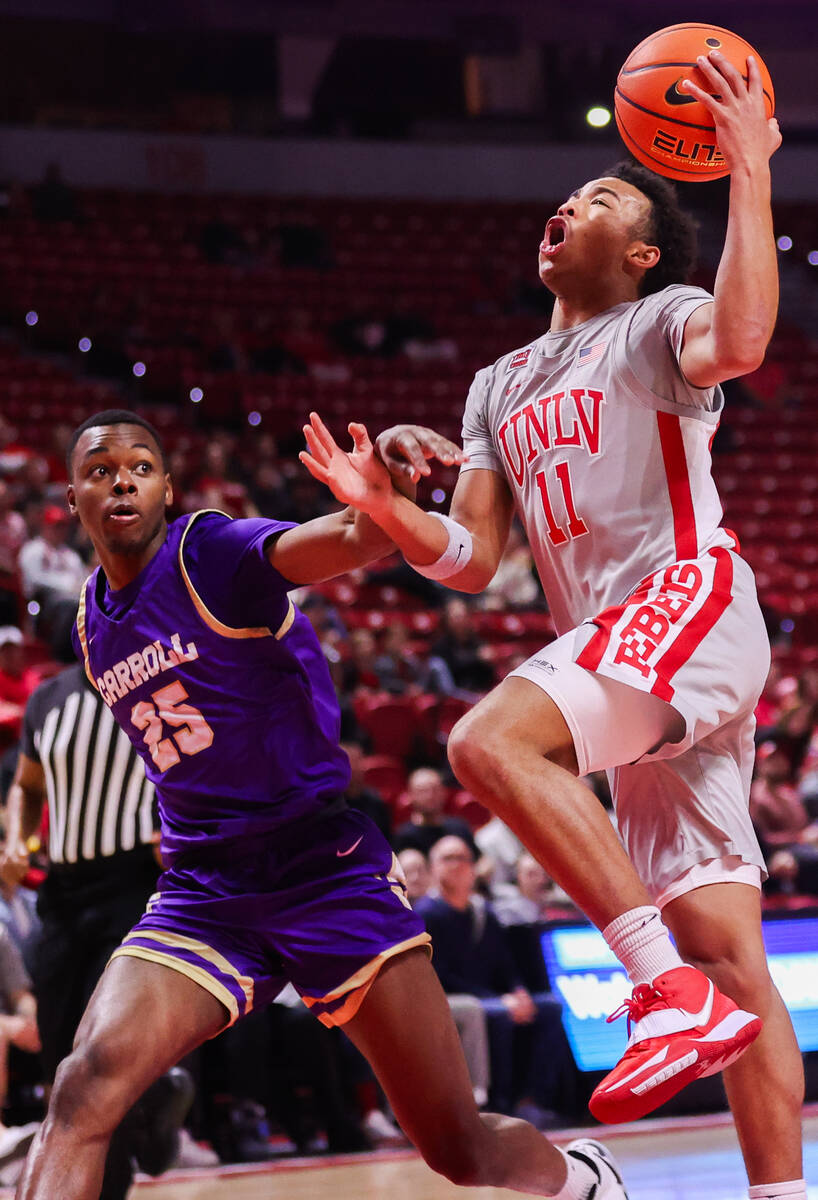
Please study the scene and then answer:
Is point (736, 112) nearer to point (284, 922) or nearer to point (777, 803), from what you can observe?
point (284, 922)

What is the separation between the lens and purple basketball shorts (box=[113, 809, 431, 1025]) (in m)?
3.42

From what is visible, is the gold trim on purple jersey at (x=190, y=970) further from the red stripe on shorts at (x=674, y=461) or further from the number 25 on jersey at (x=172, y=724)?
the red stripe on shorts at (x=674, y=461)

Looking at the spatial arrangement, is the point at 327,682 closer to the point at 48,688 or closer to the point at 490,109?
the point at 48,688

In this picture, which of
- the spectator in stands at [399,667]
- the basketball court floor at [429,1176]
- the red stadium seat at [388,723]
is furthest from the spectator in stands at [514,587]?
the basketball court floor at [429,1176]

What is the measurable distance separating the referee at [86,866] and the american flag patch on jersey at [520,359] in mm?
2001

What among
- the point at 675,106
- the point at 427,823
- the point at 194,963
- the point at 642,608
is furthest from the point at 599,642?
the point at 427,823

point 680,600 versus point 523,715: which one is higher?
point 680,600

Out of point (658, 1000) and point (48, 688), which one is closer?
point (658, 1000)

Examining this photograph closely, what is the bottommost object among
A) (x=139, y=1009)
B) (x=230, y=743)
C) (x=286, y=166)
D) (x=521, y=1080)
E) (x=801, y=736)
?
(x=521, y=1080)

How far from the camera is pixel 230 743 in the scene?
3.53 meters

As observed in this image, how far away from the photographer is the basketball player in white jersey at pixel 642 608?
9.91 feet

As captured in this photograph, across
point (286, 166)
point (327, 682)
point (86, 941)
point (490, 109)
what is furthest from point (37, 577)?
point (490, 109)

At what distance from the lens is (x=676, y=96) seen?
3.47m

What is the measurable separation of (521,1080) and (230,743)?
4.25m
